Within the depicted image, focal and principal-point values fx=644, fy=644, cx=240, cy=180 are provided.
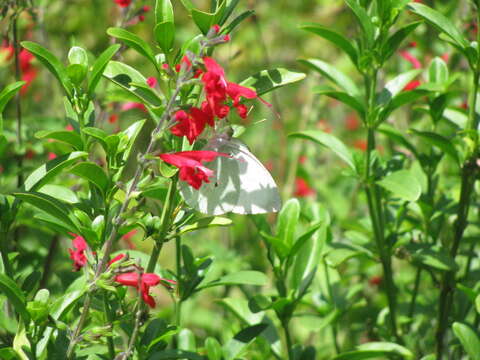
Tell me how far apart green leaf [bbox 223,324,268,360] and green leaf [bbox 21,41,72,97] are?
0.64 metres

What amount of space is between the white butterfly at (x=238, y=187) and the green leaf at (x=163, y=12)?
9.9 inches

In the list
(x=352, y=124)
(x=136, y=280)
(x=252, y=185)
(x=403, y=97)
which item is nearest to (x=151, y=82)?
(x=252, y=185)

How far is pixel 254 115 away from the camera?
4.43 m

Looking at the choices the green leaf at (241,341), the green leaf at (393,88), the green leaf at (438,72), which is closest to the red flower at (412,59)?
the green leaf at (438,72)

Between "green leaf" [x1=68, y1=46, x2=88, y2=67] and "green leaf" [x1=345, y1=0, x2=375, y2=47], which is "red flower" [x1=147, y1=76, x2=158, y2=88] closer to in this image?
"green leaf" [x1=68, y1=46, x2=88, y2=67]

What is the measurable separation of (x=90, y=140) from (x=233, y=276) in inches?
16.6

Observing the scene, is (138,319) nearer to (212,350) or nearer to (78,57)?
(212,350)

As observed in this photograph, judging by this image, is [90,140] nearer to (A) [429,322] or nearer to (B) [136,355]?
(B) [136,355]

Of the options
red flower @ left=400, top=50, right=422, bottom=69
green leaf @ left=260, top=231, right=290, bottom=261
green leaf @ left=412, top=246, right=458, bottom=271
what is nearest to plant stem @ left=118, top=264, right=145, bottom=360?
green leaf @ left=260, top=231, right=290, bottom=261

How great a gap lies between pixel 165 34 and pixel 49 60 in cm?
24

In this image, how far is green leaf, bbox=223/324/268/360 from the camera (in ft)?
4.62

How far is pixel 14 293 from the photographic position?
3.71 feet

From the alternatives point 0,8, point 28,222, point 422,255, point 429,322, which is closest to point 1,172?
point 28,222

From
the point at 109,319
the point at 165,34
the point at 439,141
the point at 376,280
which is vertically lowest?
the point at 376,280
